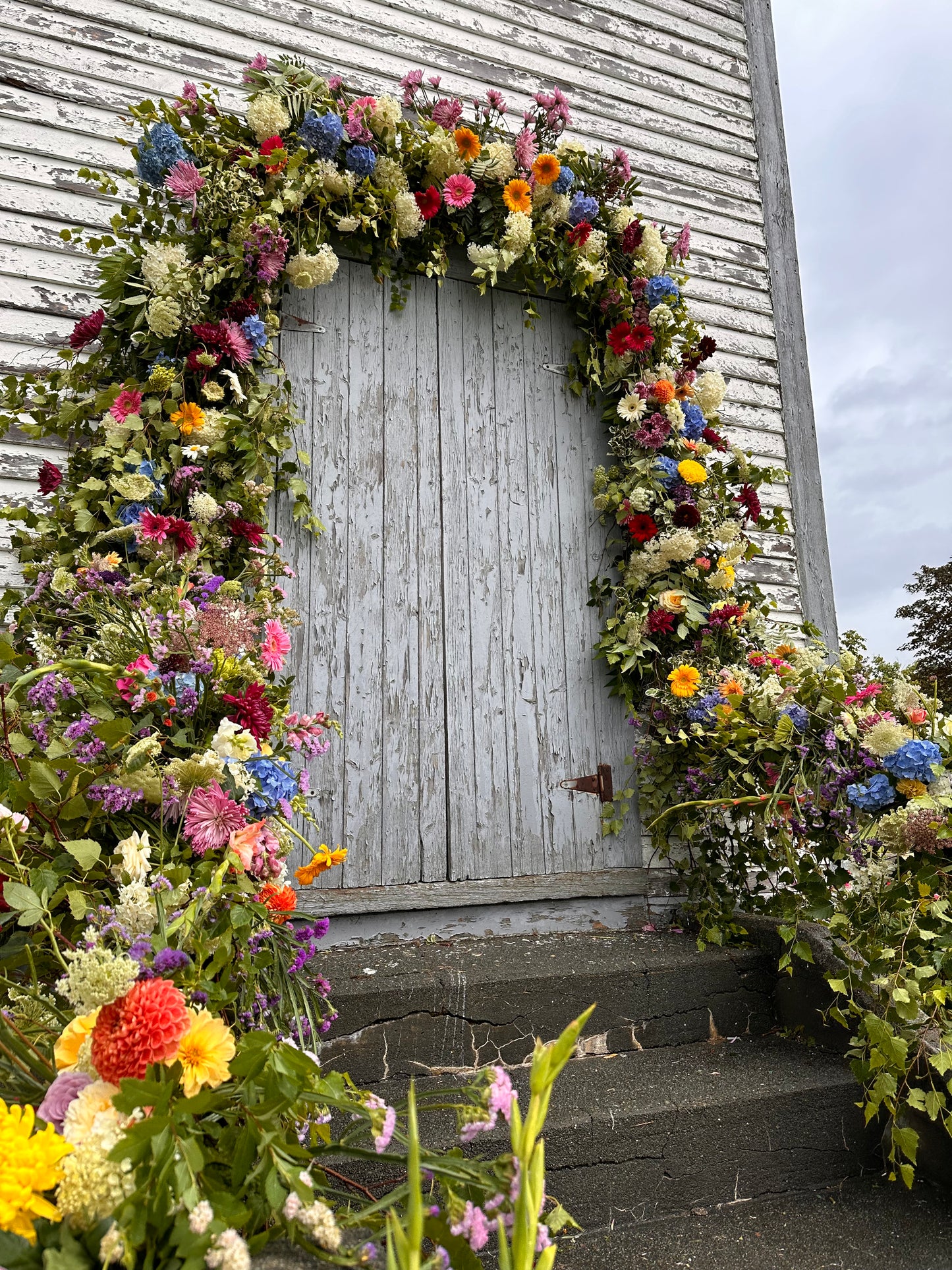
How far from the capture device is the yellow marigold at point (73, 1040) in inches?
35.4

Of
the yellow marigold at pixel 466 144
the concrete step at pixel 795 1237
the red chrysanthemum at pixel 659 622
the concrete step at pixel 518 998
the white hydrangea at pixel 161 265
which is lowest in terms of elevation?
the concrete step at pixel 795 1237

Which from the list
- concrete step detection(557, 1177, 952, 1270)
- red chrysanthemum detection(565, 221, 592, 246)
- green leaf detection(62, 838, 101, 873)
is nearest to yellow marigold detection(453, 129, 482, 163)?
red chrysanthemum detection(565, 221, 592, 246)

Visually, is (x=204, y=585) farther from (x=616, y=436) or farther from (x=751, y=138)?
(x=751, y=138)

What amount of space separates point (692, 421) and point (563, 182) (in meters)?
0.94

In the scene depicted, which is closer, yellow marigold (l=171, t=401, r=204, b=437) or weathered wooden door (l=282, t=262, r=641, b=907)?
yellow marigold (l=171, t=401, r=204, b=437)

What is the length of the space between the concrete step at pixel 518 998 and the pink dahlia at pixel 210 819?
0.81 metres

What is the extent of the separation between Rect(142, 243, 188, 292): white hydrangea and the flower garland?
0.01 m

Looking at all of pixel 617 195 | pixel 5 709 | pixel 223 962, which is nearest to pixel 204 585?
pixel 5 709

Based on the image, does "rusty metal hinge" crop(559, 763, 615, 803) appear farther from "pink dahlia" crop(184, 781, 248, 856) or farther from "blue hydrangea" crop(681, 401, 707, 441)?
"pink dahlia" crop(184, 781, 248, 856)

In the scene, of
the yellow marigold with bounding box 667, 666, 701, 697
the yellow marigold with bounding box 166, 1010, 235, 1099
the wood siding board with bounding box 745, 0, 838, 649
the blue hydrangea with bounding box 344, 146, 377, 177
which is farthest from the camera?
the wood siding board with bounding box 745, 0, 838, 649

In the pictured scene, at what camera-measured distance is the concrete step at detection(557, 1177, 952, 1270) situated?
5.26ft

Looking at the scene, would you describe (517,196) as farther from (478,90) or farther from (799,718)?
(799,718)

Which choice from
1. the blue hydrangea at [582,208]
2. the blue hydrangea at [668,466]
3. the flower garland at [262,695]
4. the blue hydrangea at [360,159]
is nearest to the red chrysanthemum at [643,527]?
the flower garland at [262,695]

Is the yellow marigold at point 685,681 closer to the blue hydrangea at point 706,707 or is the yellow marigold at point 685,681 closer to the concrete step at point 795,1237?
the blue hydrangea at point 706,707
